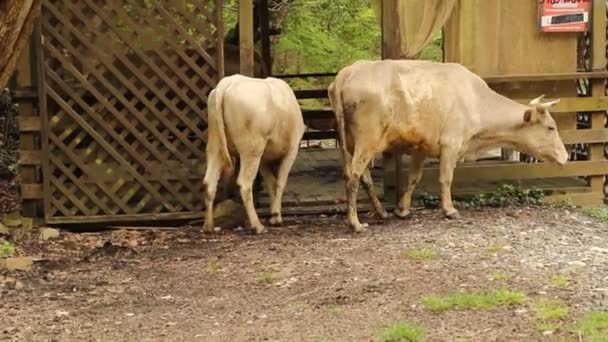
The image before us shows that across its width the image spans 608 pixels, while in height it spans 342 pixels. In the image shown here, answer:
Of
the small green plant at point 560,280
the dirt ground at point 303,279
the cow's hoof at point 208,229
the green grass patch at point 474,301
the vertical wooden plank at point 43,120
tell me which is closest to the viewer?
the dirt ground at point 303,279

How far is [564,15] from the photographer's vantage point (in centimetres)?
976

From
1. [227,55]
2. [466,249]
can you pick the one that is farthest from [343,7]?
[466,249]

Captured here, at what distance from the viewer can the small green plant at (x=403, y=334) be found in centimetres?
525

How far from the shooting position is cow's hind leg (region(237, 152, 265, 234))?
859 cm

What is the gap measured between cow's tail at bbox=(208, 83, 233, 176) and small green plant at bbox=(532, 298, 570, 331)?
3.60 metres

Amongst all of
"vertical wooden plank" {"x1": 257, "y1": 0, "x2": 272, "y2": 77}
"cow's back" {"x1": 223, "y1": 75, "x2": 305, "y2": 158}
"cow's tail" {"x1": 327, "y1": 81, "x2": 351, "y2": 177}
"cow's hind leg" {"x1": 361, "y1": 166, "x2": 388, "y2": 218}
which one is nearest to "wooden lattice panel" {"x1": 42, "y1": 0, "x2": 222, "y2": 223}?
"cow's back" {"x1": 223, "y1": 75, "x2": 305, "y2": 158}

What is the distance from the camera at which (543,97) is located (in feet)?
31.6

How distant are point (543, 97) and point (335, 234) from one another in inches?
114

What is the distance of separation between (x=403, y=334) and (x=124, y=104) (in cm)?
476

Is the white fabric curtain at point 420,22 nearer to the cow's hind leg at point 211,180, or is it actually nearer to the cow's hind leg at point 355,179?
the cow's hind leg at point 355,179

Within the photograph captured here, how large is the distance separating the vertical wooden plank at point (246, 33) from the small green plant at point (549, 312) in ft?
14.7

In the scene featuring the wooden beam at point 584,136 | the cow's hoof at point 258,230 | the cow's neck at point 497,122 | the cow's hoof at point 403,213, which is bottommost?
the cow's hoof at point 258,230

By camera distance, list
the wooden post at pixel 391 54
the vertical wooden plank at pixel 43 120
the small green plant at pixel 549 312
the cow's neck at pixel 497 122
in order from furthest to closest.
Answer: the wooden post at pixel 391 54 < the cow's neck at pixel 497 122 < the vertical wooden plank at pixel 43 120 < the small green plant at pixel 549 312

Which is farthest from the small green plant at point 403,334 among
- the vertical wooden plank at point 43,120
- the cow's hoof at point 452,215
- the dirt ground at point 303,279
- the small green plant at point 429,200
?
the vertical wooden plank at point 43,120
